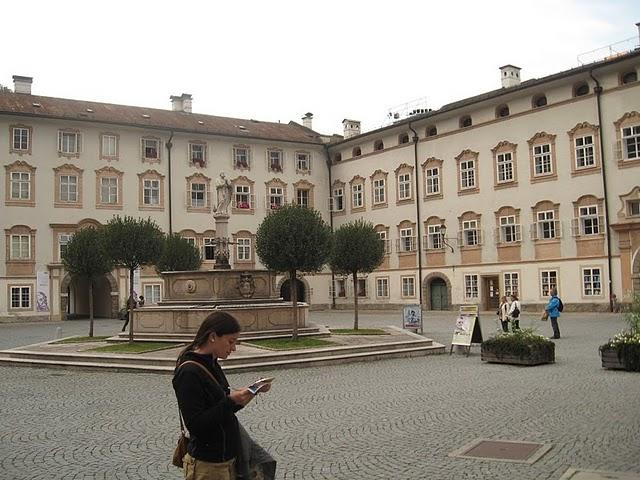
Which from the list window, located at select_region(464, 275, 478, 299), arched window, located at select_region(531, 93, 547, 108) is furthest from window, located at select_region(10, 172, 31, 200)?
arched window, located at select_region(531, 93, 547, 108)

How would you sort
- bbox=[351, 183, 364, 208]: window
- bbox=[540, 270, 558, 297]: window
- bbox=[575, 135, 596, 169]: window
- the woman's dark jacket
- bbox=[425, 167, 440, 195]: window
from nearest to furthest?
the woman's dark jacket
bbox=[575, 135, 596, 169]: window
bbox=[540, 270, 558, 297]: window
bbox=[425, 167, 440, 195]: window
bbox=[351, 183, 364, 208]: window

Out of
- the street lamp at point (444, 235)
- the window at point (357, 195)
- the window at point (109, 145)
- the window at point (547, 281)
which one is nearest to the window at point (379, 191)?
the window at point (357, 195)

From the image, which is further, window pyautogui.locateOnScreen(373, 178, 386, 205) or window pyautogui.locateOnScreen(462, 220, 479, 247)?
window pyautogui.locateOnScreen(373, 178, 386, 205)

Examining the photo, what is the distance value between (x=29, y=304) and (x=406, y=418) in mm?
37306

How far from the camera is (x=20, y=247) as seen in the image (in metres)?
42.5

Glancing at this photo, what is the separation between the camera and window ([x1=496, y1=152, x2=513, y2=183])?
41125 millimetres

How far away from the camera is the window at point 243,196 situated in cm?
5012

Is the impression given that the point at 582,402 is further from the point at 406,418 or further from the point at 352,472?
the point at 352,472

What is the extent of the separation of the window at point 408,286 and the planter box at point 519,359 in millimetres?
29449

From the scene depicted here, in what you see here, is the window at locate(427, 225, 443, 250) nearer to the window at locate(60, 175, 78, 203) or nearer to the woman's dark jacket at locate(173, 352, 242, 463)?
the window at locate(60, 175, 78, 203)

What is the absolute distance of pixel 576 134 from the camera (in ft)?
123

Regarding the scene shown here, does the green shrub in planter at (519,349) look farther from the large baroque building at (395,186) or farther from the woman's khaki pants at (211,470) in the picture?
the large baroque building at (395,186)

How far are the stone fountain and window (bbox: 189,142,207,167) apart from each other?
24.7 meters

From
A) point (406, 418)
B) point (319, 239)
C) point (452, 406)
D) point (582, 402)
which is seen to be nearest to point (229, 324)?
point (406, 418)
